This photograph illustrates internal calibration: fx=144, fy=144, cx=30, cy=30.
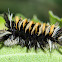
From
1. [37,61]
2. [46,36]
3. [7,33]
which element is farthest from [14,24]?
[37,61]

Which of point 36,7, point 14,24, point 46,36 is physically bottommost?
point 46,36

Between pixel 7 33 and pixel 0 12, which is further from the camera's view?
pixel 0 12

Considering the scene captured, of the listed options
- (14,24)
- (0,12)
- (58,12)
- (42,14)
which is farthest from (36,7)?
(14,24)

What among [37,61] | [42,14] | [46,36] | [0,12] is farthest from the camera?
[42,14]

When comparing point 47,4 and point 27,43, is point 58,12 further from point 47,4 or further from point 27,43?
point 27,43

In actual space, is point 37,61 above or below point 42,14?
below

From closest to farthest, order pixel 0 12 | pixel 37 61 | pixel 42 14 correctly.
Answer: pixel 37 61 → pixel 0 12 → pixel 42 14

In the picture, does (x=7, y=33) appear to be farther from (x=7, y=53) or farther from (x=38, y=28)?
(x=38, y=28)
